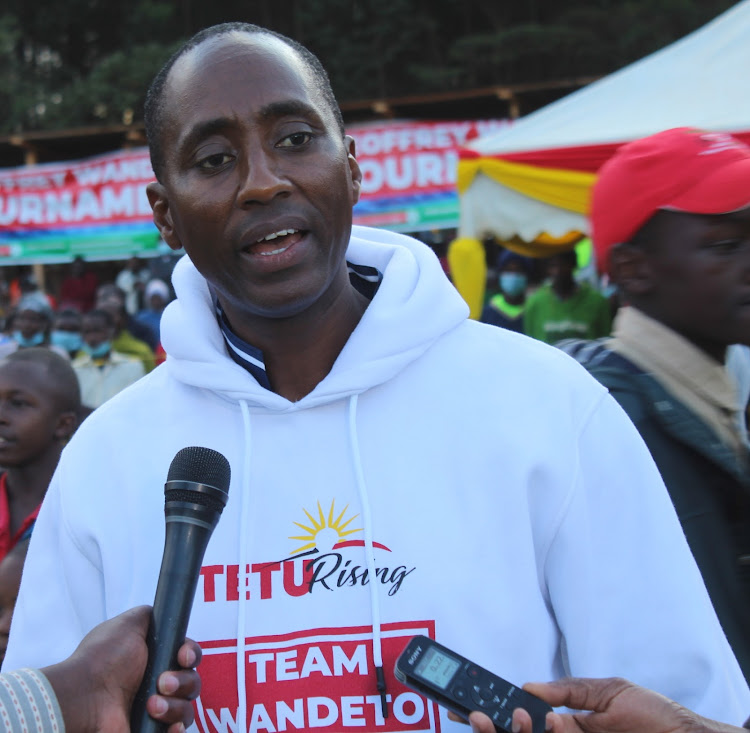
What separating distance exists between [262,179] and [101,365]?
6.79 metres

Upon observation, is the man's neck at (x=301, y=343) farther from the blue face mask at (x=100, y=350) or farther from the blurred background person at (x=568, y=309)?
the blue face mask at (x=100, y=350)

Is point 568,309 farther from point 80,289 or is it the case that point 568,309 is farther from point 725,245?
point 80,289

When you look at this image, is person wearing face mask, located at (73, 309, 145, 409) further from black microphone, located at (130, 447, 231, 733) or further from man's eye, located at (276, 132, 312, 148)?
black microphone, located at (130, 447, 231, 733)

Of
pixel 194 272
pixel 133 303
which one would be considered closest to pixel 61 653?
pixel 194 272

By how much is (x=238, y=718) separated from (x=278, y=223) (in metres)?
0.86

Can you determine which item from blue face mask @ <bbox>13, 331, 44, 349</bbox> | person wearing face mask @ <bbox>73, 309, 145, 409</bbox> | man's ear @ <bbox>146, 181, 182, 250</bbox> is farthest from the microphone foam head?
blue face mask @ <bbox>13, 331, 44, 349</bbox>

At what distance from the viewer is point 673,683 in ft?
5.31

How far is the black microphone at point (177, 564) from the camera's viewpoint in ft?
4.56

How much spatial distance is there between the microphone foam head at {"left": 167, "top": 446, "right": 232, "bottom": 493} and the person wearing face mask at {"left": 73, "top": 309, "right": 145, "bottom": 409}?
643cm

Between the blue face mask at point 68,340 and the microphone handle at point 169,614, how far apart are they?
839cm

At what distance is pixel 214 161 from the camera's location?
5.98 ft

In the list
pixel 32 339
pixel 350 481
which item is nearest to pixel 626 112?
pixel 350 481

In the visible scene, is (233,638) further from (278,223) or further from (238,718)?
(278,223)

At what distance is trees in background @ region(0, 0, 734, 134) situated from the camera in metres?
22.1
